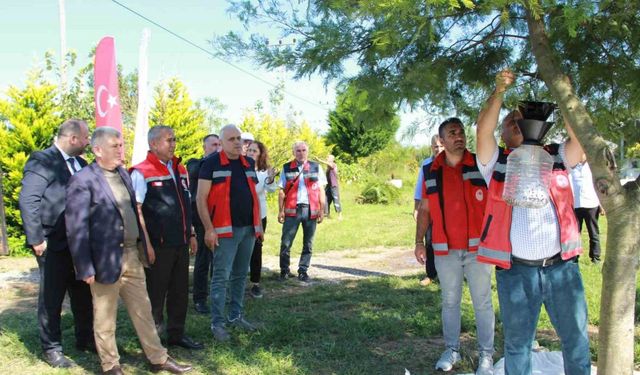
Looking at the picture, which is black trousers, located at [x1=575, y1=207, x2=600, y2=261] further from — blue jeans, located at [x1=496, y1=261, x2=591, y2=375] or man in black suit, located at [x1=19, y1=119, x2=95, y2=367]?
man in black suit, located at [x1=19, y1=119, x2=95, y2=367]

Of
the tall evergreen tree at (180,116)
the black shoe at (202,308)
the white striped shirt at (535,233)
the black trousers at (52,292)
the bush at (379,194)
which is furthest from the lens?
the bush at (379,194)

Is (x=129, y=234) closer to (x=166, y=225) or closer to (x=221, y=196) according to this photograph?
(x=166, y=225)

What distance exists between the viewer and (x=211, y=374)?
178 inches

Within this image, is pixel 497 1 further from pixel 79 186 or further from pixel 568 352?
pixel 79 186

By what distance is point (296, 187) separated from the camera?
26.7 feet

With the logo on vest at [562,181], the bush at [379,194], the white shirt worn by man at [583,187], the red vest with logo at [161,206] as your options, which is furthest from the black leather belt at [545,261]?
the bush at [379,194]

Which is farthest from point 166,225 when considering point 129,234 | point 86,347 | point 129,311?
point 86,347

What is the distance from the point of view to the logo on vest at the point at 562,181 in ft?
11.1

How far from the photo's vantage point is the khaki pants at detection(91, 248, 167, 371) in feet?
14.2

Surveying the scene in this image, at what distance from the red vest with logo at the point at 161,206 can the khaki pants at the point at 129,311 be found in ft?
1.60

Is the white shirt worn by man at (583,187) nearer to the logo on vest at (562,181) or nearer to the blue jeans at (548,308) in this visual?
the logo on vest at (562,181)

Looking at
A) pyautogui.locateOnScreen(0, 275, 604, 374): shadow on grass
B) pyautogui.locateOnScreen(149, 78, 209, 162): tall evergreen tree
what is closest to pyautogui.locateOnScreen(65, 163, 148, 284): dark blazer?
pyautogui.locateOnScreen(0, 275, 604, 374): shadow on grass

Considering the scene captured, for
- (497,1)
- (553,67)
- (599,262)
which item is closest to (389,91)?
(553,67)

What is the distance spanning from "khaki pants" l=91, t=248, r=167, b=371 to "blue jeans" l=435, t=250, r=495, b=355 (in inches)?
89.9
